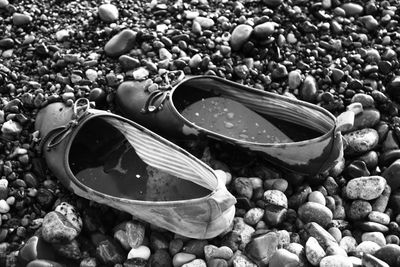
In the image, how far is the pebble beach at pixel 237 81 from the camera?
6.33 feet

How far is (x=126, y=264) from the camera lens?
1899mm

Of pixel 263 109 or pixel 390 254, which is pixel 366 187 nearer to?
pixel 390 254

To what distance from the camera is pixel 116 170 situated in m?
2.16

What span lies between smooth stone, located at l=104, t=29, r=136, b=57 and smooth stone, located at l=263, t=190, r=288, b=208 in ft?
2.88

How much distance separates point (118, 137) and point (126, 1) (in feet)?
2.61

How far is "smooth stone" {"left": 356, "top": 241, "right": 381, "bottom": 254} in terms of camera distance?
1.92 meters

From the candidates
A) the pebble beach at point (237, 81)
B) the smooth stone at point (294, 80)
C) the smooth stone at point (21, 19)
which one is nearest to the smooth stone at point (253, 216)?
the pebble beach at point (237, 81)

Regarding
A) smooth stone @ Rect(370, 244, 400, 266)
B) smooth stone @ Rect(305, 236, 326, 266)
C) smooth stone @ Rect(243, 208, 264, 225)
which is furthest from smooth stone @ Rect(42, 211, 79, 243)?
smooth stone @ Rect(370, 244, 400, 266)

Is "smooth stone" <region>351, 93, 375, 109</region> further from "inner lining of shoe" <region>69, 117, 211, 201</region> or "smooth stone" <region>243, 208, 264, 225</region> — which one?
"inner lining of shoe" <region>69, 117, 211, 201</region>

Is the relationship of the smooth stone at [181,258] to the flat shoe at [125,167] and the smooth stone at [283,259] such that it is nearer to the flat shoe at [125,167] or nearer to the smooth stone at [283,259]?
the flat shoe at [125,167]

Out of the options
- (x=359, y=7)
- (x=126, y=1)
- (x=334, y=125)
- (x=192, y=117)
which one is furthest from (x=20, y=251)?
(x=359, y=7)

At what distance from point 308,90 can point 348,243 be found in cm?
69

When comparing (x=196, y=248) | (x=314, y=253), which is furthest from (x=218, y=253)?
(x=314, y=253)

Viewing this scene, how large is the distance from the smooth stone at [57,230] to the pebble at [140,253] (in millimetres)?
196
